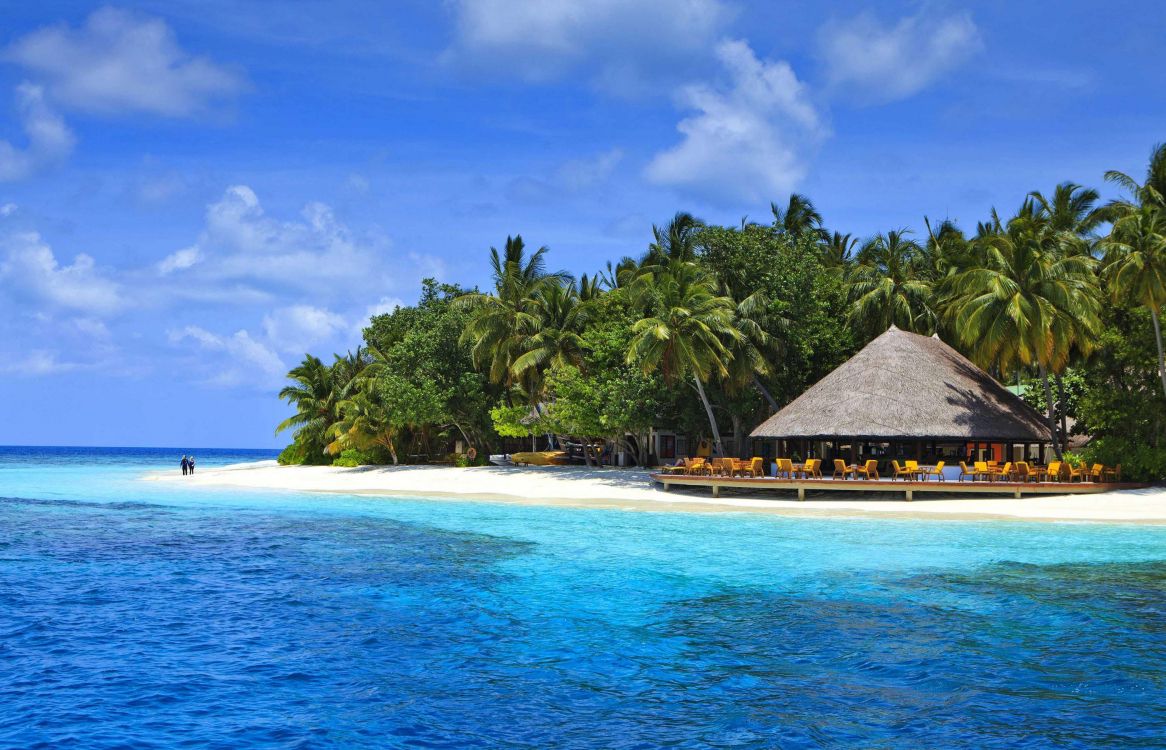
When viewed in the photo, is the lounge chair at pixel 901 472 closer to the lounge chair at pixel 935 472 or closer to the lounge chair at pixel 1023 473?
the lounge chair at pixel 935 472

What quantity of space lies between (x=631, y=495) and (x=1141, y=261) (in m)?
16.4

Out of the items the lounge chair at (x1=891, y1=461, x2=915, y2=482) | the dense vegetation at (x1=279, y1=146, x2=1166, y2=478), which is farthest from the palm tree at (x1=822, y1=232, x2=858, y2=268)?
the lounge chair at (x1=891, y1=461, x2=915, y2=482)

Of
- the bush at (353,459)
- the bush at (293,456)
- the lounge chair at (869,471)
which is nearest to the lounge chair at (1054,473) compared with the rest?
the lounge chair at (869,471)

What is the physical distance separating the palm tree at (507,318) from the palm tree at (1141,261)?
21517mm

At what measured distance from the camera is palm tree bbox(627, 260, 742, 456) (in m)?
32.3

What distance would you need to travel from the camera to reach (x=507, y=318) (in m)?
40.8

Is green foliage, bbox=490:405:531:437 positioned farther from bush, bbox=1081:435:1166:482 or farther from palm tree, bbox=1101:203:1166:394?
palm tree, bbox=1101:203:1166:394

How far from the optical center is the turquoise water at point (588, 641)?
796 cm

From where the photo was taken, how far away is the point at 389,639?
11.0 m

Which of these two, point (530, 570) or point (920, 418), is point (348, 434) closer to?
point (920, 418)

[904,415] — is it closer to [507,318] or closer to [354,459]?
[507,318]

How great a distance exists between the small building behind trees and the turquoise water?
349 inches

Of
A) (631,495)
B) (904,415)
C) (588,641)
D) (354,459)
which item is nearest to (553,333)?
(631,495)

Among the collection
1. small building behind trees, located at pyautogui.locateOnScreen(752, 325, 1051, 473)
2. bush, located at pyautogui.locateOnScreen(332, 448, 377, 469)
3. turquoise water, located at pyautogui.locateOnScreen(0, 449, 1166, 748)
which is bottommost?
turquoise water, located at pyautogui.locateOnScreen(0, 449, 1166, 748)
